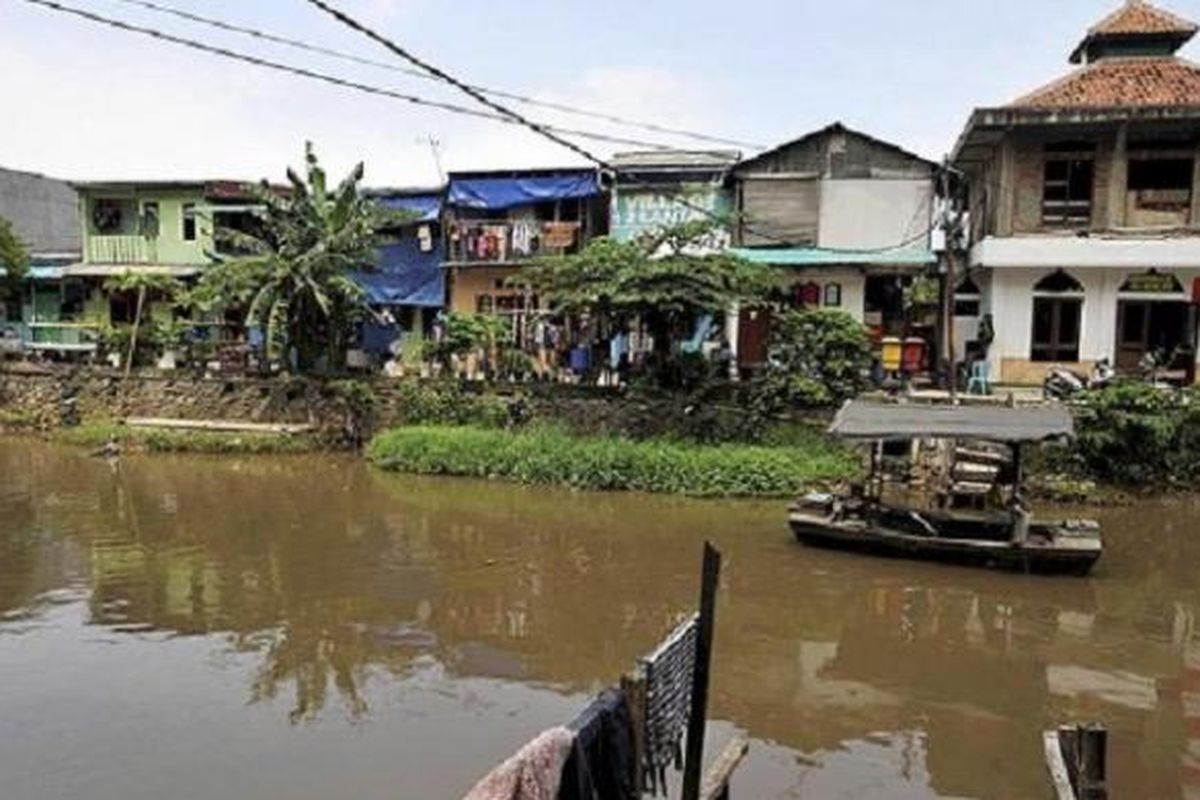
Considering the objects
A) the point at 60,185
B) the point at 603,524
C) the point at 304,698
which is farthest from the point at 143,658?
the point at 60,185

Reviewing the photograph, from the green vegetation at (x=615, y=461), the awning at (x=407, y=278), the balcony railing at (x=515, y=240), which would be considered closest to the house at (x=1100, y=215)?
the green vegetation at (x=615, y=461)

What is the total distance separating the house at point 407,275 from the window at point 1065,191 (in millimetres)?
15901

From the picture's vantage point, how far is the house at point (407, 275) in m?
30.9

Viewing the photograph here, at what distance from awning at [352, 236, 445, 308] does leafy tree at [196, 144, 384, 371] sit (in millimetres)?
3815

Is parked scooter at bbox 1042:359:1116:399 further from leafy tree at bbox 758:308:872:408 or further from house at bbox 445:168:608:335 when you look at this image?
house at bbox 445:168:608:335

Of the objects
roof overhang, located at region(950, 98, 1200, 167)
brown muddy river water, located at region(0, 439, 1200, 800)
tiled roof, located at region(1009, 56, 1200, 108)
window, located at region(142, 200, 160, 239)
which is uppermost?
tiled roof, located at region(1009, 56, 1200, 108)

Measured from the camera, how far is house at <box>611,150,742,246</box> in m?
28.0

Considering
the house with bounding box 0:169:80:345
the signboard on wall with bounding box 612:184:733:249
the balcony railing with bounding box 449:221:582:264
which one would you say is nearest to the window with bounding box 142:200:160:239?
the house with bounding box 0:169:80:345

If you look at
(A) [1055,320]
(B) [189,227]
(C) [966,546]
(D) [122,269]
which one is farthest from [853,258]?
(D) [122,269]

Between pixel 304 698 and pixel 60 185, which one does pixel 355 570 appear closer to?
pixel 304 698

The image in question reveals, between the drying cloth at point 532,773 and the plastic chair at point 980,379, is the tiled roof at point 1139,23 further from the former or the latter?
the drying cloth at point 532,773

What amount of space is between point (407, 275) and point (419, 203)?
216 cm

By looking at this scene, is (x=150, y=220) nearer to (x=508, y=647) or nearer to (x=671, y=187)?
(x=671, y=187)

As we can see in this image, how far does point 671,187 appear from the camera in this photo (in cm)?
2819
